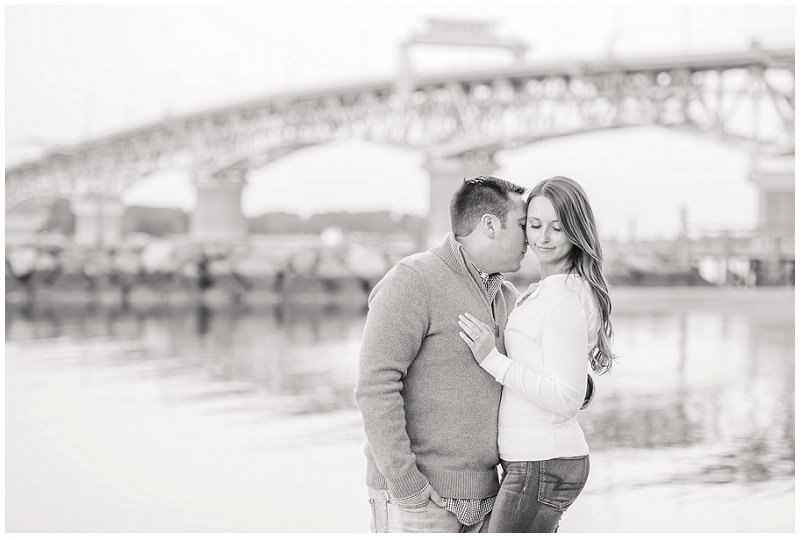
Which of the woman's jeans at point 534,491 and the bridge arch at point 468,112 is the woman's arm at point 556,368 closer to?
the woman's jeans at point 534,491

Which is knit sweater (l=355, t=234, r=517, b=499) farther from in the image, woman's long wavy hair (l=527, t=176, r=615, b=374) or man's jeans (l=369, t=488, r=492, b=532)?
woman's long wavy hair (l=527, t=176, r=615, b=374)

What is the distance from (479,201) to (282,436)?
15.6 ft

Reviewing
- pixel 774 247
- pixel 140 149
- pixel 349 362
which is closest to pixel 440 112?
pixel 774 247

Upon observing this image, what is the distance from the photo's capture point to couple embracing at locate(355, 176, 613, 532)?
2.29 meters

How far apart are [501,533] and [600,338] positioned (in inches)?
21.5

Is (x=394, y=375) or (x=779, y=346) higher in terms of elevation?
(x=394, y=375)

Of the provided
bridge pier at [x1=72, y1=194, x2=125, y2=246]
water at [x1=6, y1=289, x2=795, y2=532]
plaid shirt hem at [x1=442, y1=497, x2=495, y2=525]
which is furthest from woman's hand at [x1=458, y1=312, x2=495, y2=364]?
bridge pier at [x1=72, y1=194, x2=125, y2=246]

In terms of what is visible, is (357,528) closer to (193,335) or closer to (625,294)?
(193,335)

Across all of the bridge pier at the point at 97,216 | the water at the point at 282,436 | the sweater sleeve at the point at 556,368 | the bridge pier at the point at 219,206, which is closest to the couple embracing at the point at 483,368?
the sweater sleeve at the point at 556,368

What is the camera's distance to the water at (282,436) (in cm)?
498

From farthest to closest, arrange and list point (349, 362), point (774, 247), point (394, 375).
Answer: point (774, 247), point (349, 362), point (394, 375)

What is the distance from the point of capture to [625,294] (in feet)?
78.6

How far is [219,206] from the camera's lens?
154ft

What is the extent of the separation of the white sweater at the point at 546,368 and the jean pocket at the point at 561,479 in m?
0.02
